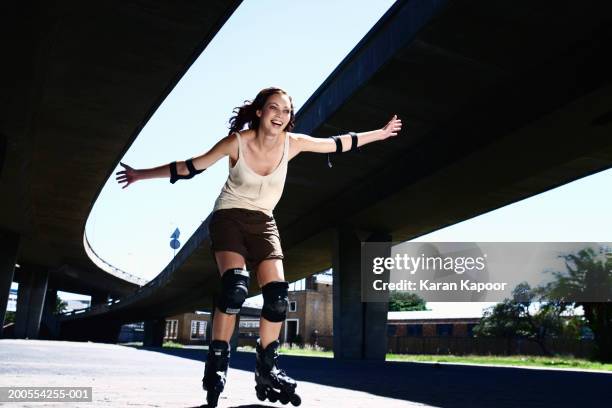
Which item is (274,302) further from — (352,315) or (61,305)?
(61,305)

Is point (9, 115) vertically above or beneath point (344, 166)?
above

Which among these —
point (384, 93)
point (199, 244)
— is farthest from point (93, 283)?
point (384, 93)

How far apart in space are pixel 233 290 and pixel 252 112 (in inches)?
45.8

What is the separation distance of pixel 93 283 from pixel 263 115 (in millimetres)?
60641

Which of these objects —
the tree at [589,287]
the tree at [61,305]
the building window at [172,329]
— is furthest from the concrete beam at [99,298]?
the tree at [589,287]

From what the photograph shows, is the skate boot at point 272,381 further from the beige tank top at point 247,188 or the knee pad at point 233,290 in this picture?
the beige tank top at point 247,188

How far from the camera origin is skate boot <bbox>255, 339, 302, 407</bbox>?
10.4 feet

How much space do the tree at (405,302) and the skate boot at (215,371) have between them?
94.3 meters

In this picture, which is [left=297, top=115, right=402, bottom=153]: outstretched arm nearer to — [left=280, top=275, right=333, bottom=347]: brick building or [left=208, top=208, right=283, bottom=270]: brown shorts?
[left=208, top=208, right=283, bottom=270]: brown shorts

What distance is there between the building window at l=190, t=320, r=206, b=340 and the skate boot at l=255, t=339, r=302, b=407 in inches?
3472

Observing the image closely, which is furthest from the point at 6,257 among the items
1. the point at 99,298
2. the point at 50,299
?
the point at 50,299

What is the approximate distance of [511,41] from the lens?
927cm

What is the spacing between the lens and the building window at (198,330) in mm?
87875

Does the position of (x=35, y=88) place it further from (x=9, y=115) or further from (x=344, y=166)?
(x=344, y=166)
